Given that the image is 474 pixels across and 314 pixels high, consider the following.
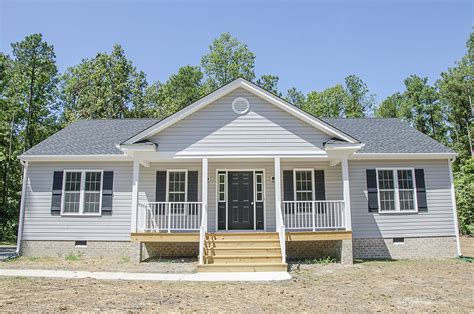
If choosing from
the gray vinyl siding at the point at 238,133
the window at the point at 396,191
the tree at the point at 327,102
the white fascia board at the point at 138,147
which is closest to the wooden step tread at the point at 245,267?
the gray vinyl siding at the point at 238,133

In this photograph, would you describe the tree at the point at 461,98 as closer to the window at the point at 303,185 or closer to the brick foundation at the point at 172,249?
the window at the point at 303,185

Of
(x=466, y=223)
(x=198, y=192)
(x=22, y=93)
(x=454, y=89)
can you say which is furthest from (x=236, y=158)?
(x=454, y=89)

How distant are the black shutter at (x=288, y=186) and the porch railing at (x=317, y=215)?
296 millimetres

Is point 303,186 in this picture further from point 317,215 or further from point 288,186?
point 317,215

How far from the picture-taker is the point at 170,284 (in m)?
8.29

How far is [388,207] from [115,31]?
41.6 feet

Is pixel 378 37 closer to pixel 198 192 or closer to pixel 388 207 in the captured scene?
pixel 388 207

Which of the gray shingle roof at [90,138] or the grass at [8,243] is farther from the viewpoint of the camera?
the grass at [8,243]

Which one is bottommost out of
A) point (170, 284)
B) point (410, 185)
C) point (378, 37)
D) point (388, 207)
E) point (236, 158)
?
point (170, 284)

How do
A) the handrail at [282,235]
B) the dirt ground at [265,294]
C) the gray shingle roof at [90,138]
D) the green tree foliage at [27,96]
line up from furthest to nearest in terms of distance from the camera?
the green tree foliage at [27,96] → the gray shingle roof at [90,138] → the handrail at [282,235] → the dirt ground at [265,294]

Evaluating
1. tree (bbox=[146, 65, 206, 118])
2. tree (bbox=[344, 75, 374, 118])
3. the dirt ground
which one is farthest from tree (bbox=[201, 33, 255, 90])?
the dirt ground

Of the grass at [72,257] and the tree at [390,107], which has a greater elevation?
the tree at [390,107]

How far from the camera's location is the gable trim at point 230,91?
1156 cm

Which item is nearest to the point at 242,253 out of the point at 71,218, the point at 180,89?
the point at 71,218
